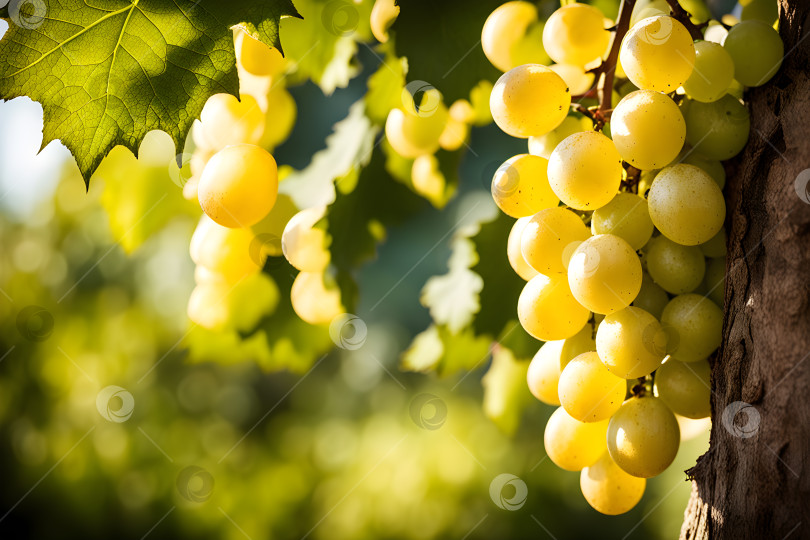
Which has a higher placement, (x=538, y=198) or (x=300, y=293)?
(x=538, y=198)

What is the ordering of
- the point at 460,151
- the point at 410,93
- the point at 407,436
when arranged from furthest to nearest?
the point at 407,436, the point at 460,151, the point at 410,93

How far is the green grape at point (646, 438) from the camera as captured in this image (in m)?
0.40

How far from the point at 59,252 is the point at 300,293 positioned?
4.74ft

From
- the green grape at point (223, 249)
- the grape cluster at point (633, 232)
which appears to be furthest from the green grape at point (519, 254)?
the green grape at point (223, 249)

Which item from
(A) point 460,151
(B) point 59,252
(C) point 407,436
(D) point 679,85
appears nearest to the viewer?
(D) point 679,85

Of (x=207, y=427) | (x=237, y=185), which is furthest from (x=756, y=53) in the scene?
(x=207, y=427)

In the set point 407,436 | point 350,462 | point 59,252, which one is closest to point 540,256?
point 407,436

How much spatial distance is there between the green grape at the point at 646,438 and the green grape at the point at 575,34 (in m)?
0.26

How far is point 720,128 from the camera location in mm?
384

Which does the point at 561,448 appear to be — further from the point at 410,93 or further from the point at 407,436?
the point at 407,436

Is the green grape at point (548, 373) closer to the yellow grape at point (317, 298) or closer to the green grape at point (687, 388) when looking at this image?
the green grape at point (687, 388)

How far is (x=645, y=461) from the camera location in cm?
40

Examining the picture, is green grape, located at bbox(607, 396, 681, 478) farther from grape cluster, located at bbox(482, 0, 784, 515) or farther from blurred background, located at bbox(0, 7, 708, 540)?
blurred background, located at bbox(0, 7, 708, 540)

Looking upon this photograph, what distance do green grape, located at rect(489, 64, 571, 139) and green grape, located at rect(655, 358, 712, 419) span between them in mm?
175
